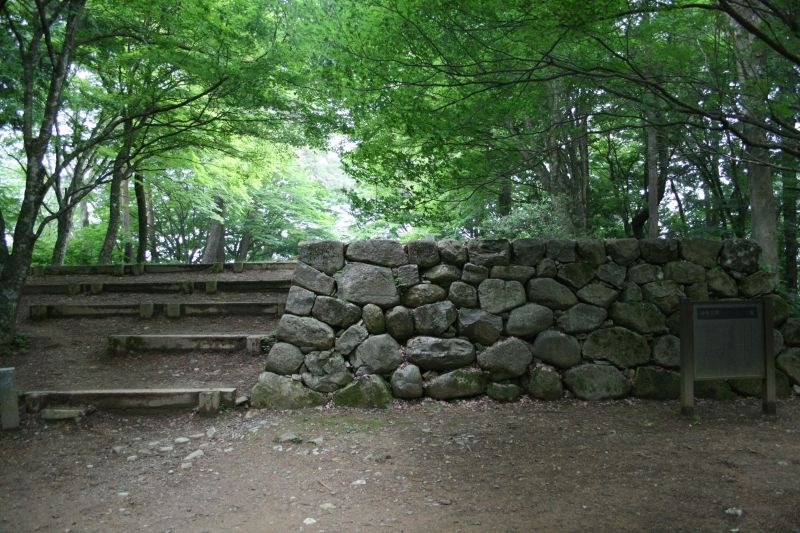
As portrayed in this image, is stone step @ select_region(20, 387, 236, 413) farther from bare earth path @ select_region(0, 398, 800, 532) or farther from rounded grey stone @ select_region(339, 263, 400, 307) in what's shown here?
rounded grey stone @ select_region(339, 263, 400, 307)

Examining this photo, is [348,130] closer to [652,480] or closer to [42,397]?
[42,397]

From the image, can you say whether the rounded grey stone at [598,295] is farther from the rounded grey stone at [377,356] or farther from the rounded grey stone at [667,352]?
the rounded grey stone at [377,356]

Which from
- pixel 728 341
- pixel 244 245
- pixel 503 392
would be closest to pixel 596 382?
pixel 503 392

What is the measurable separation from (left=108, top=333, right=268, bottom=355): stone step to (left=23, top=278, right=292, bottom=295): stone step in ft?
6.45

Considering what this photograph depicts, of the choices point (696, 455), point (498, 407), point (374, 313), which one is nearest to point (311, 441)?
point (374, 313)

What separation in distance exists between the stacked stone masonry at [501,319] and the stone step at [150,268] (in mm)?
4018

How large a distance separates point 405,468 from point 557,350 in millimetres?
2135

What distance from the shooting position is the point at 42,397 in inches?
178

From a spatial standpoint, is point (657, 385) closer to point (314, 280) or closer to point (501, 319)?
point (501, 319)

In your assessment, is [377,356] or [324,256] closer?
[377,356]

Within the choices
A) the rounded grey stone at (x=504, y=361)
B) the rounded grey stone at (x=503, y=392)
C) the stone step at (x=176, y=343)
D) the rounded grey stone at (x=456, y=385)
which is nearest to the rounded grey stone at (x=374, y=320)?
the rounded grey stone at (x=456, y=385)

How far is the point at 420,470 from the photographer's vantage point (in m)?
3.47

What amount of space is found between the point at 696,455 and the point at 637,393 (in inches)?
54.0

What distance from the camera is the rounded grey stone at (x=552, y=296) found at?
502 cm
